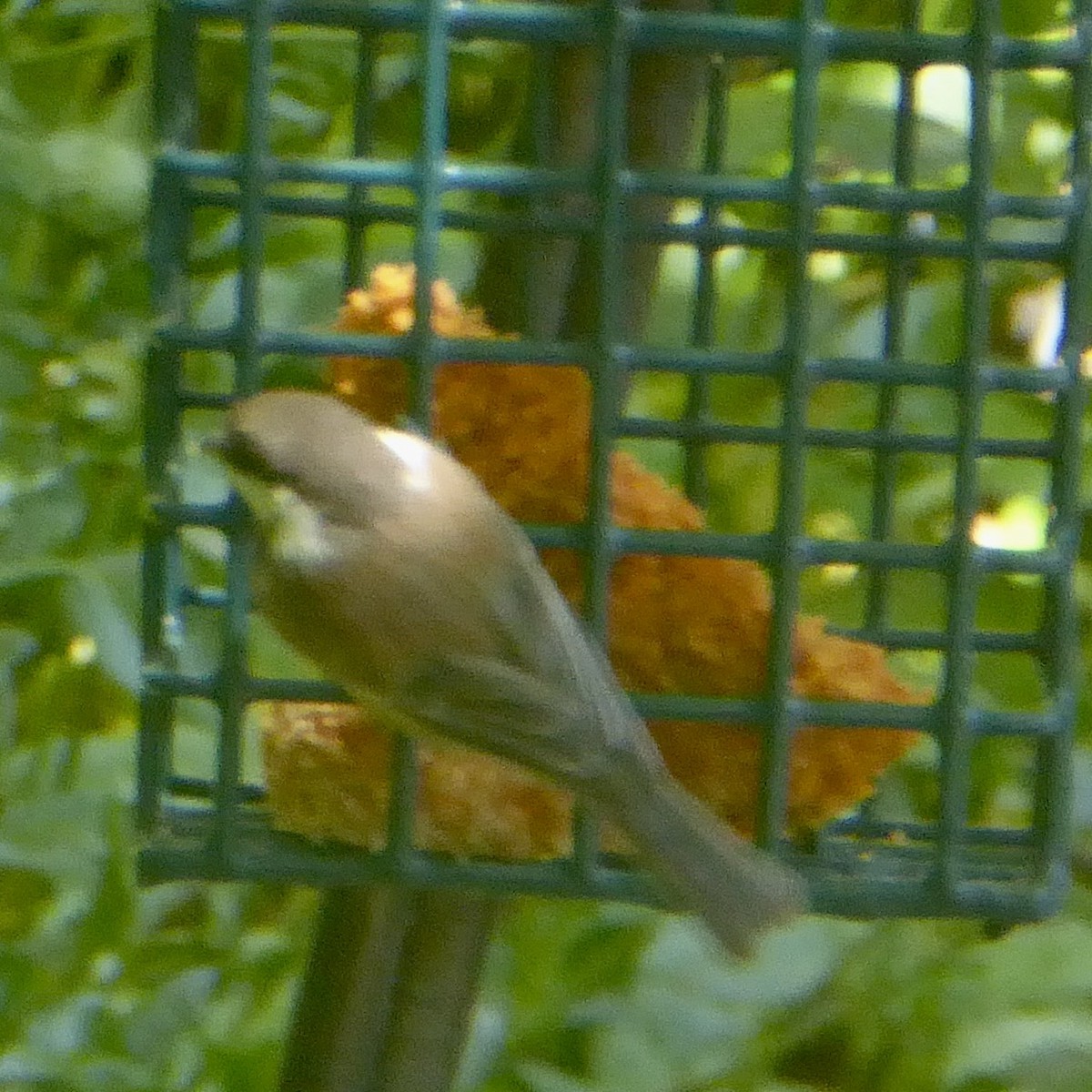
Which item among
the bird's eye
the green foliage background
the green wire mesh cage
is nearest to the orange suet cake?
the green wire mesh cage

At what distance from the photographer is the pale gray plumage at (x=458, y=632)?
1.59 meters

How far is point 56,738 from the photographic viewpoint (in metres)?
2.34

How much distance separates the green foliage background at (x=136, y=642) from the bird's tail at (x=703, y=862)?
1.13 ft

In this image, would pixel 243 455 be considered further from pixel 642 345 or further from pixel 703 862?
pixel 703 862

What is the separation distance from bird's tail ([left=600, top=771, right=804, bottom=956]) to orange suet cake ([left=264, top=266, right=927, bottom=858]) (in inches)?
4.5

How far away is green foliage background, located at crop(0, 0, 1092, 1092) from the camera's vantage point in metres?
1.94

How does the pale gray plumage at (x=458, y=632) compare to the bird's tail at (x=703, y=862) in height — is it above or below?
above

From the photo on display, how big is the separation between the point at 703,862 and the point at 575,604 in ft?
0.89

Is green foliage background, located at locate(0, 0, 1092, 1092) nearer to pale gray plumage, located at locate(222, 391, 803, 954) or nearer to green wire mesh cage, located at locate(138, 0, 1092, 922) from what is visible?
green wire mesh cage, located at locate(138, 0, 1092, 922)

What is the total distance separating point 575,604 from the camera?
1.75m

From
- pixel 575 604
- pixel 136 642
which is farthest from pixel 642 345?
pixel 136 642

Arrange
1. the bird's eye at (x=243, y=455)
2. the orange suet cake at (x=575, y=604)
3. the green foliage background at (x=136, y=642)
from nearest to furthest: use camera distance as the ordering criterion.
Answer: the bird's eye at (x=243, y=455)
the orange suet cake at (x=575, y=604)
the green foliage background at (x=136, y=642)

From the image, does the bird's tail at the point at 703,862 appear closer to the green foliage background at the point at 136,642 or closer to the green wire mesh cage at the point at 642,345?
the green wire mesh cage at the point at 642,345

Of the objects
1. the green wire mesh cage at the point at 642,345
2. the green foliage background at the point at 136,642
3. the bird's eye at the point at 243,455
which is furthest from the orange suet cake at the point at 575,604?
the green foliage background at the point at 136,642
